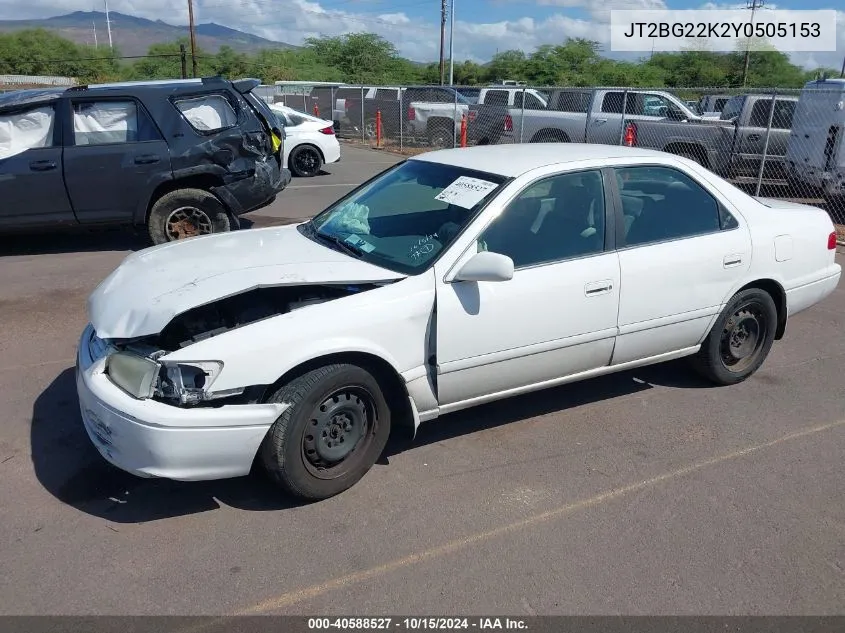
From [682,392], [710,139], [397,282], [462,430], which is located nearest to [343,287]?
Answer: [397,282]

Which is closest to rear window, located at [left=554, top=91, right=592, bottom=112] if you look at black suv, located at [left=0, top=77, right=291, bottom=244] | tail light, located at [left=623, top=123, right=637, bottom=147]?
tail light, located at [left=623, top=123, right=637, bottom=147]

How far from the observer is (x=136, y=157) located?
7.82 meters

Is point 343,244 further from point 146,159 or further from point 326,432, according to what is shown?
point 146,159

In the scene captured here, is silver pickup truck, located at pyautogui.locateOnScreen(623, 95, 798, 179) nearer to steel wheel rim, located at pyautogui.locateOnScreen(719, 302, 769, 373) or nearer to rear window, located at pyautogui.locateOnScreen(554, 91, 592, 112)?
rear window, located at pyautogui.locateOnScreen(554, 91, 592, 112)

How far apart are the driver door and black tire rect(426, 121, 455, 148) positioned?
1616cm

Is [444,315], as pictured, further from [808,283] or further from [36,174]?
[36,174]

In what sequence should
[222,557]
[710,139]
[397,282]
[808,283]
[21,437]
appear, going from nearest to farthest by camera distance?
[222,557] < [397,282] < [21,437] < [808,283] < [710,139]

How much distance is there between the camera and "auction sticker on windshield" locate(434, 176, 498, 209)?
3.99m

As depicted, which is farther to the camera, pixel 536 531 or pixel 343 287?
pixel 343 287

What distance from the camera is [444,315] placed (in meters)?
3.62

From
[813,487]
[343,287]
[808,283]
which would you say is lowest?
[813,487]

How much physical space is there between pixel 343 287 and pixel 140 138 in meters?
5.40

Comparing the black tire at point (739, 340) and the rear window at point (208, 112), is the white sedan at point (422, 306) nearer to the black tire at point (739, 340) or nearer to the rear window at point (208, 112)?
the black tire at point (739, 340)
